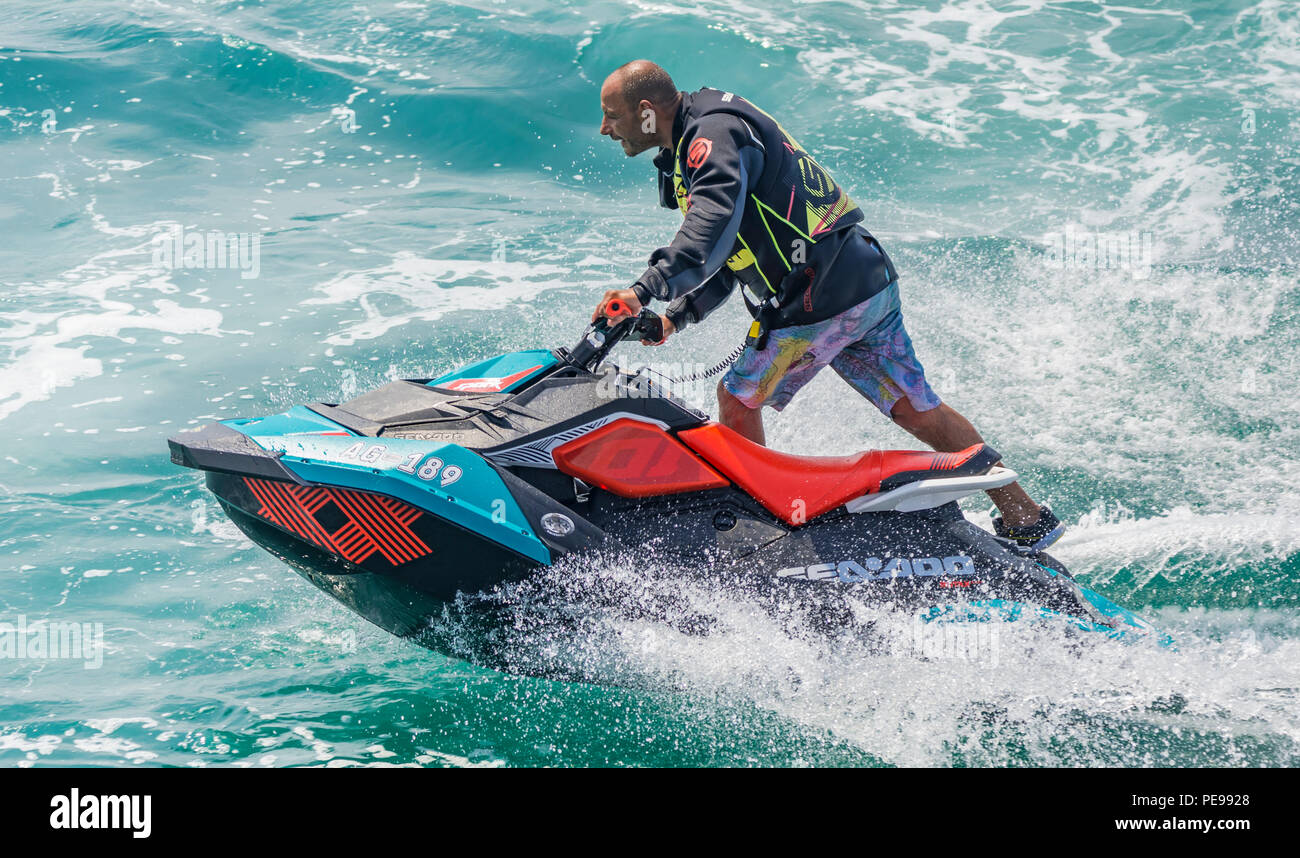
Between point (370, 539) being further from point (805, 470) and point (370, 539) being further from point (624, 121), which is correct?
point (624, 121)

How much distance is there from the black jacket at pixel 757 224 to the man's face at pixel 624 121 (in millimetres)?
107

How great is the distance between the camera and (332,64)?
10461mm

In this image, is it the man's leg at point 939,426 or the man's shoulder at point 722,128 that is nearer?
the man's shoulder at point 722,128

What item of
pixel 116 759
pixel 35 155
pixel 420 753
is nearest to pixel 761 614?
pixel 420 753

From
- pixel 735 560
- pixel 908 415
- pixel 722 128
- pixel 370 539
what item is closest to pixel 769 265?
A: pixel 722 128

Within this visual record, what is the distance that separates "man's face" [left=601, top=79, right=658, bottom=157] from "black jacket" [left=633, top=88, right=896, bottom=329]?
107mm

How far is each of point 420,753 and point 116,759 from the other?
2.73ft

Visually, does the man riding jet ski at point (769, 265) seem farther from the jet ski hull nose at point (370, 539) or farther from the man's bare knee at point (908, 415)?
the jet ski hull nose at point (370, 539)

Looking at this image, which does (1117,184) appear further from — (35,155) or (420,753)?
(35,155)

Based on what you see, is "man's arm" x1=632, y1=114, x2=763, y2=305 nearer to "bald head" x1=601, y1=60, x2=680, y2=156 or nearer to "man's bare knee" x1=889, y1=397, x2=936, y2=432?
"bald head" x1=601, y1=60, x2=680, y2=156

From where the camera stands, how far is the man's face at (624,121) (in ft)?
11.0

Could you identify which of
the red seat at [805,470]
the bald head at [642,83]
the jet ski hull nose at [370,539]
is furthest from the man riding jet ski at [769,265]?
the jet ski hull nose at [370,539]

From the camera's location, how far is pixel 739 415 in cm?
389

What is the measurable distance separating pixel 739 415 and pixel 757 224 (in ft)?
2.37
